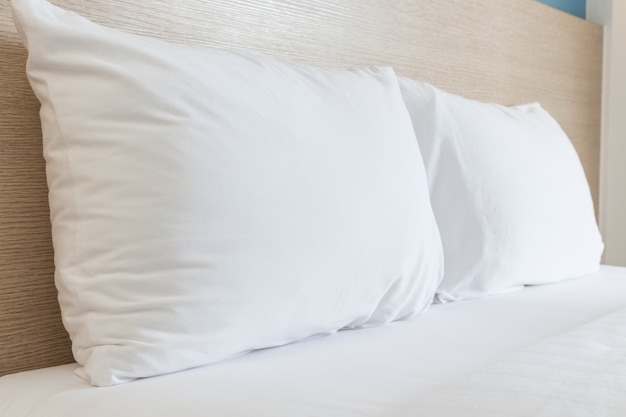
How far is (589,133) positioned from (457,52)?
2.81 ft

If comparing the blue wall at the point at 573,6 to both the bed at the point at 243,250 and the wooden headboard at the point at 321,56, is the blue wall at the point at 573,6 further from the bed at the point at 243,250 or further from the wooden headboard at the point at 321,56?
the bed at the point at 243,250

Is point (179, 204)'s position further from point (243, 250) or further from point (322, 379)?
point (322, 379)

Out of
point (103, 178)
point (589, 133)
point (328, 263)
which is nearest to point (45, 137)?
point (103, 178)

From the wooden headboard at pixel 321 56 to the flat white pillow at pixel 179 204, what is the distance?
0.40 ft

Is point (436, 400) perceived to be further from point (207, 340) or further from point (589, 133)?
point (589, 133)

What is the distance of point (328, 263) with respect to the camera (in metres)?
1.00

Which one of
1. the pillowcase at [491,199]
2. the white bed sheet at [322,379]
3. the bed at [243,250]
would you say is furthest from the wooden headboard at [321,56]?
the pillowcase at [491,199]

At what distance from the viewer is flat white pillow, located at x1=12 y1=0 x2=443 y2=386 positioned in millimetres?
857

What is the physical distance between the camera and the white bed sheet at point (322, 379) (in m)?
0.75

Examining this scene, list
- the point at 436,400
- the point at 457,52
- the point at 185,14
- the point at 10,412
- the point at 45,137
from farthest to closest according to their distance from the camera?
the point at 457,52 → the point at 185,14 → the point at 45,137 → the point at 10,412 → the point at 436,400

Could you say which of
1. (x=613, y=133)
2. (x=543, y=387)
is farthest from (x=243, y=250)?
(x=613, y=133)

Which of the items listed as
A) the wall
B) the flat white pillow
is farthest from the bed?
the wall

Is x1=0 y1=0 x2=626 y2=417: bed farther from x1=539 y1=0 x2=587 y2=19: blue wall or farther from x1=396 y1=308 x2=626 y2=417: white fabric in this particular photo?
x1=539 y1=0 x2=587 y2=19: blue wall

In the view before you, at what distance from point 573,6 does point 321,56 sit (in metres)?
1.47
